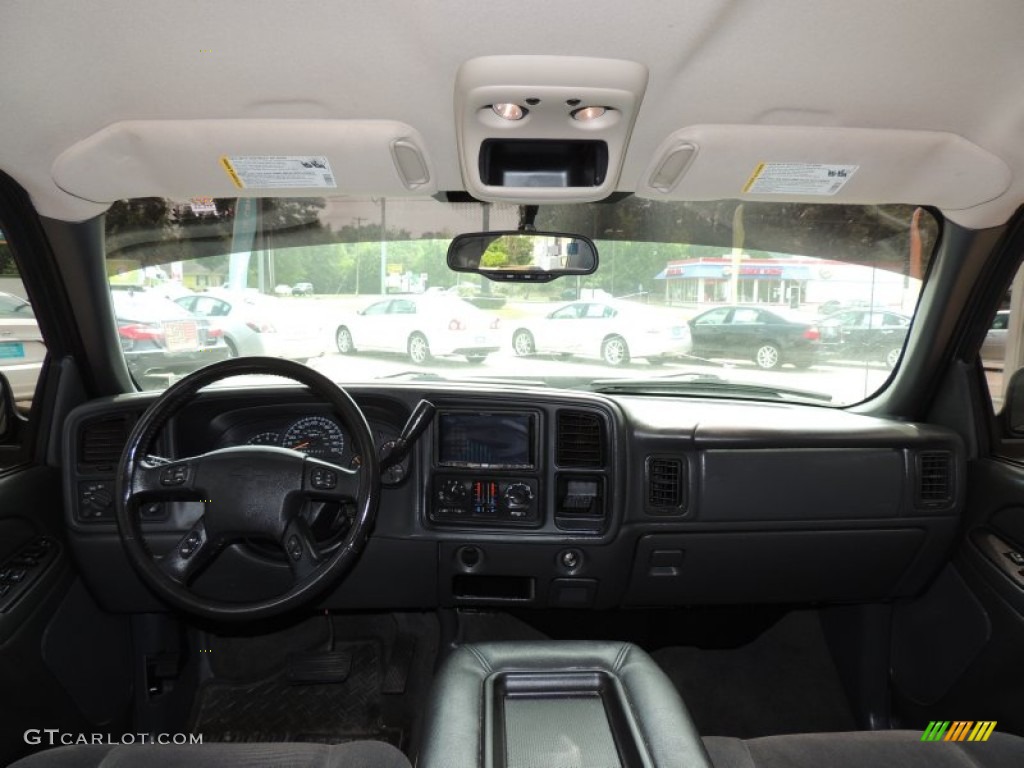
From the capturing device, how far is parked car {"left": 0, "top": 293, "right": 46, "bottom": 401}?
2688 mm

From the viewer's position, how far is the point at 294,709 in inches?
126

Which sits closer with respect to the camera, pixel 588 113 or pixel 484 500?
pixel 588 113

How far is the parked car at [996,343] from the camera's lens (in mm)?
3004

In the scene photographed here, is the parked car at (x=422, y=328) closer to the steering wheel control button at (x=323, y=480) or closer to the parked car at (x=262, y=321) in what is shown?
the parked car at (x=262, y=321)

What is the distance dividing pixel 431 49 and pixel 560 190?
0.70 m

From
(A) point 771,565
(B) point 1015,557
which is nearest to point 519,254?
(A) point 771,565

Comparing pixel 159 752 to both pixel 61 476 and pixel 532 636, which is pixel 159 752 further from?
pixel 532 636

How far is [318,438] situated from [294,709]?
4.22 ft

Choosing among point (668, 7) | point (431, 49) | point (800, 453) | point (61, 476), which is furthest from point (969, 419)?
point (61, 476)

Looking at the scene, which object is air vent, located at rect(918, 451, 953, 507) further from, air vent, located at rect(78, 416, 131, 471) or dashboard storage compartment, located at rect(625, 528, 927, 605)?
air vent, located at rect(78, 416, 131, 471)

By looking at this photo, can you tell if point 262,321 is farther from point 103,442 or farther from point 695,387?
A: point 695,387

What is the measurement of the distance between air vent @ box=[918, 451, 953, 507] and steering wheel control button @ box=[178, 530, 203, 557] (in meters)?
2.66

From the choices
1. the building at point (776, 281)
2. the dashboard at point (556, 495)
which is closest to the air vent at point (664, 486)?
the dashboard at point (556, 495)

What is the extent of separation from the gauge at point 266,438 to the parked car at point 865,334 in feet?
7.40
